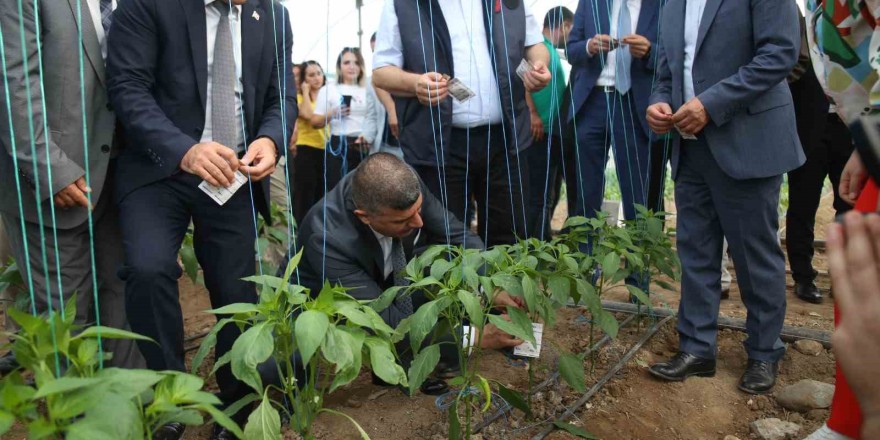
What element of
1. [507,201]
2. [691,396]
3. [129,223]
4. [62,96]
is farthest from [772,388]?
[62,96]

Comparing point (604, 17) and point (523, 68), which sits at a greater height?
point (604, 17)

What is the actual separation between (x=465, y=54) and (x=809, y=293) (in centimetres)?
229

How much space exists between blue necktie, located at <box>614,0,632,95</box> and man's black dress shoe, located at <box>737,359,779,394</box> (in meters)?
1.52

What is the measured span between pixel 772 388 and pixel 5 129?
2.70 m

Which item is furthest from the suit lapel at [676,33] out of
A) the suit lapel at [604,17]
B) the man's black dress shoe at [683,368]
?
the man's black dress shoe at [683,368]

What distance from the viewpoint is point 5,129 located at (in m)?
1.92

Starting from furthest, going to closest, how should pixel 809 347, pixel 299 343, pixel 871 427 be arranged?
pixel 809 347 < pixel 299 343 < pixel 871 427

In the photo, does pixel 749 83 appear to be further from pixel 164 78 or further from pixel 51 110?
pixel 51 110

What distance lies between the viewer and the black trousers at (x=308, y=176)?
505 cm

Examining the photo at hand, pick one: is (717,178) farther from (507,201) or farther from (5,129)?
(5,129)

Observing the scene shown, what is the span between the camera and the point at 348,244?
2.39 m

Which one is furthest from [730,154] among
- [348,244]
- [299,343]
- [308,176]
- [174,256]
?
[308,176]

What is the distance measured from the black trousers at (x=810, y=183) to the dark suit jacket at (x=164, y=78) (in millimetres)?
2659

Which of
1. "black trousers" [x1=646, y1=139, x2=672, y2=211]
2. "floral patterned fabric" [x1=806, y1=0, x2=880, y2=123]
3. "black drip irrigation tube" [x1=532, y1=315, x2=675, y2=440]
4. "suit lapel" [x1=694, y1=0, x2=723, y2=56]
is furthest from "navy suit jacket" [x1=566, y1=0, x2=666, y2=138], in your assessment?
"floral patterned fabric" [x1=806, y1=0, x2=880, y2=123]
